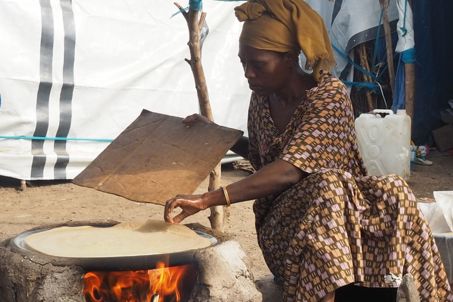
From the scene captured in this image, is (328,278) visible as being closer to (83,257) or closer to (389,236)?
(389,236)

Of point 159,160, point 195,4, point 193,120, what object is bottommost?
point 159,160

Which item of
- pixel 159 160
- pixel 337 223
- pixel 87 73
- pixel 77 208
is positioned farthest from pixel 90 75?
pixel 337 223

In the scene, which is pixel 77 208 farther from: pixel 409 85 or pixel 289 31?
pixel 409 85

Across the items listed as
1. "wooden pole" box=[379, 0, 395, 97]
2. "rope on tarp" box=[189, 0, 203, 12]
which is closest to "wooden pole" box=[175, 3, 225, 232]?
"rope on tarp" box=[189, 0, 203, 12]

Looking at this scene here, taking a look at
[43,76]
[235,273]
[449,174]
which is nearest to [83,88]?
[43,76]

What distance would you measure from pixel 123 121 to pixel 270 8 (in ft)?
13.1

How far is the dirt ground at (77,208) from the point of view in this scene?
17.0 ft

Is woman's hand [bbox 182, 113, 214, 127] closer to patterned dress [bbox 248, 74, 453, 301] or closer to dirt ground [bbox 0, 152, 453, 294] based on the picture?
patterned dress [bbox 248, 74, 453, 301]

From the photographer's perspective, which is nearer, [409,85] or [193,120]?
[193,120]

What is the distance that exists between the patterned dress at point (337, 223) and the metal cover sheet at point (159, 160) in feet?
1.00

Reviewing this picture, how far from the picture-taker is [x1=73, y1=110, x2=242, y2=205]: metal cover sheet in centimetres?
Result: 281

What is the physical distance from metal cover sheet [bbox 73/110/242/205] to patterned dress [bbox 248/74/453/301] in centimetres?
30

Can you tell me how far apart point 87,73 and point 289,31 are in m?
3.82

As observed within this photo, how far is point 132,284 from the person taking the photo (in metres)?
2.56
